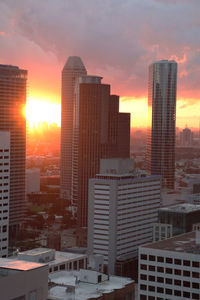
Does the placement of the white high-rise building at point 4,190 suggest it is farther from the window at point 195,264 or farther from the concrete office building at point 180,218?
the window at point 195,264

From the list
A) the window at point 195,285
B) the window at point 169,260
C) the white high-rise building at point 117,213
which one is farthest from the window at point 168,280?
the white high-rise building at point 117,213

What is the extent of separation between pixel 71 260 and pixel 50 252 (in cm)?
337

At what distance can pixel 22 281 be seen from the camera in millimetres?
10938

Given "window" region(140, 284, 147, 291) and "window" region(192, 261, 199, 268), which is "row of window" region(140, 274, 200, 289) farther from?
"window" region(192, 261, 199, 268)

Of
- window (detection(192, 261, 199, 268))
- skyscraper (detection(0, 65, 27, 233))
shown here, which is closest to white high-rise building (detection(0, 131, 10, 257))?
window (detection(192, 261, 199, 268))

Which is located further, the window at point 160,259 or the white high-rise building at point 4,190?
the white high-rise building at point 4,190

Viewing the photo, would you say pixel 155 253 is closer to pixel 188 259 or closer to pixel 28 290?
pixel 188 259

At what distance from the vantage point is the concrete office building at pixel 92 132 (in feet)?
480

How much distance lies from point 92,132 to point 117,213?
59.1 meters

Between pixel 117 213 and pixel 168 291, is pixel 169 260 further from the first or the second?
pixel 117 213

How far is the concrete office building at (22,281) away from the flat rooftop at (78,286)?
37.7 meters

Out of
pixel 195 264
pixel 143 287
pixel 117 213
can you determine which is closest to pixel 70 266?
pixel 143 287

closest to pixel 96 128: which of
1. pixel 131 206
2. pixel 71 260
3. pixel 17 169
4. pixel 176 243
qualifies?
pixel 17 169

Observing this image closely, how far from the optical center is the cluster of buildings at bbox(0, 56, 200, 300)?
48.0 meters
